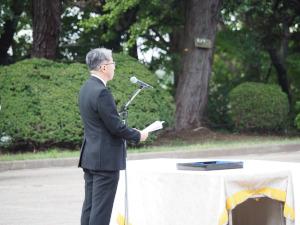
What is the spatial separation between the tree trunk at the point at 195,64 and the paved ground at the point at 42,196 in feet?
21.0

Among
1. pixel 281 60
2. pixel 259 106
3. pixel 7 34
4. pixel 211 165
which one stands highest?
pixel 7 34

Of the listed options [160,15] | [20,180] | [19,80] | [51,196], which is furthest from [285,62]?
[51,196]

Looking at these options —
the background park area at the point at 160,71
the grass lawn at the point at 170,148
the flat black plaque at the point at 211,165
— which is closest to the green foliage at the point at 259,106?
the background park area at the point at 160,71

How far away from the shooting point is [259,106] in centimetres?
2431

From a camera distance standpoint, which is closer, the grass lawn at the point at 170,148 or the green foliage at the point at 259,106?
the grass lawn at the point at 170,148

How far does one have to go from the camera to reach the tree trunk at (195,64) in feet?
77.7

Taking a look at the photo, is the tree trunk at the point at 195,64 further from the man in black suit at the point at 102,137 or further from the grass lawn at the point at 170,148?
the man in black suit at the point at 102,137

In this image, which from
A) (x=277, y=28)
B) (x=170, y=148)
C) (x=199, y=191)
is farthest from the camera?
(x=277, y=28)

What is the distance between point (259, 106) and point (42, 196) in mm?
12993

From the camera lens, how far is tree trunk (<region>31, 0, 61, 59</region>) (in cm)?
2184

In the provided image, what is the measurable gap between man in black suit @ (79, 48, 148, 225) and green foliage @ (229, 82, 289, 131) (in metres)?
17.6

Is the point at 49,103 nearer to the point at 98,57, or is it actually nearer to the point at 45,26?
the point at 45,26

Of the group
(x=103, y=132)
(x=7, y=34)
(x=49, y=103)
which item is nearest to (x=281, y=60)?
(x=7, y=34)

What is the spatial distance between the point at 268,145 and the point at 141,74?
385 centimetres
